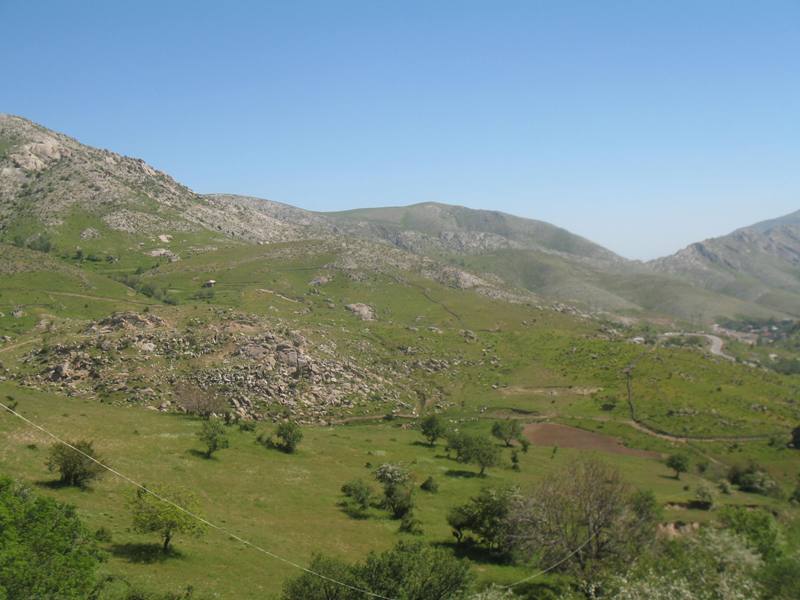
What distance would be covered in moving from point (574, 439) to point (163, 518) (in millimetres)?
82294

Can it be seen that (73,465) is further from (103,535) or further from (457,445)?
(457,445)

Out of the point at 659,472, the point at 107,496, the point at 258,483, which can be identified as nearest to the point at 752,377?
the point at 659,472

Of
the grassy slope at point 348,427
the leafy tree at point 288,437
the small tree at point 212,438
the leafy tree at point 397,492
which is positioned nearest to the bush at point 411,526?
the grassy slope at point 348,427

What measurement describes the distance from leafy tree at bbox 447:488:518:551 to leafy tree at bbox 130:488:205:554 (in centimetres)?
2378

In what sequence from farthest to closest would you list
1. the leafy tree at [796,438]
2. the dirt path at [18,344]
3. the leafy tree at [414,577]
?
the leafy tree at [796,438] < the dirt path at [18,344] < the leafy tree at [414,577]

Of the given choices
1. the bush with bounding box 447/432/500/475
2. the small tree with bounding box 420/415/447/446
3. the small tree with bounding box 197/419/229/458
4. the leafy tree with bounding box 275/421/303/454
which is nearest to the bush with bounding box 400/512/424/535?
the bush with bounding box 447/432/500/475

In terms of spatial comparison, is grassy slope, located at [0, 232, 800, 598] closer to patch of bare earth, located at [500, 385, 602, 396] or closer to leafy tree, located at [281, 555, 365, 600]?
patch of bare earth, located at [500, 385, 602, 396]

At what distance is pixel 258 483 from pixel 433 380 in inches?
2908

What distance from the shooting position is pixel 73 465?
151 feet

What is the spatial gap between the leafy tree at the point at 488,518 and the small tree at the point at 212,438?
3016cm

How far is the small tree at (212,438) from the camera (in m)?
64.2

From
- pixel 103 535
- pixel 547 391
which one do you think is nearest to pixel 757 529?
pixel 103 535

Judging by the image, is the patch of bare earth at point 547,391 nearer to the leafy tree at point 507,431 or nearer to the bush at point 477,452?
the leafy tree at point 507,431

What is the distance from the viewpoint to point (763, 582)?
115 ft
